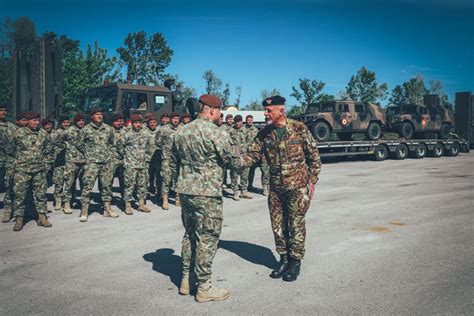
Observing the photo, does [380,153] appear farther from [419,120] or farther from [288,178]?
[288,178]

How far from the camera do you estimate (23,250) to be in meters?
5.19

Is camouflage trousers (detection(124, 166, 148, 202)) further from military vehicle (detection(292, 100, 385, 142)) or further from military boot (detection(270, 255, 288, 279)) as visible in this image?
military vehicle (detection(292, 100, 385, 142))

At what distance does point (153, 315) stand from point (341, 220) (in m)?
4.32

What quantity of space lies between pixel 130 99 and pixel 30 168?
16.9 ft

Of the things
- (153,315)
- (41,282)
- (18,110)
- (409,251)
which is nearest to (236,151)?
(153,315)

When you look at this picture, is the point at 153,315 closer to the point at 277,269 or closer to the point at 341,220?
the point at 277,269

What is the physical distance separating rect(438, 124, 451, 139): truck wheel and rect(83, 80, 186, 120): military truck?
1557 cm

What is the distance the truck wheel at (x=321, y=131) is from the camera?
52.8 feet

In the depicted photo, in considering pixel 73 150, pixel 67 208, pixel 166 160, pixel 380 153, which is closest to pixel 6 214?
pixel 67 208

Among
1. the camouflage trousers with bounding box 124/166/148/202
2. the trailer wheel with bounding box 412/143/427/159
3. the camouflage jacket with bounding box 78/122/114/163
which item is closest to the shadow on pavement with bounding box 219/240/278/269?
the camouflage trousers with bounding box 124/166/148/202

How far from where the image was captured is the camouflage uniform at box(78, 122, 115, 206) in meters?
6.98

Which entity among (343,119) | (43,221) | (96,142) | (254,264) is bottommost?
(254,264)

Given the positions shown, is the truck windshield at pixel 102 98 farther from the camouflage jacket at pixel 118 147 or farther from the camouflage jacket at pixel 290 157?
the camouflage jacket at pixel 290 157

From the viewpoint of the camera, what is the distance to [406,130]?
63.4 feet
